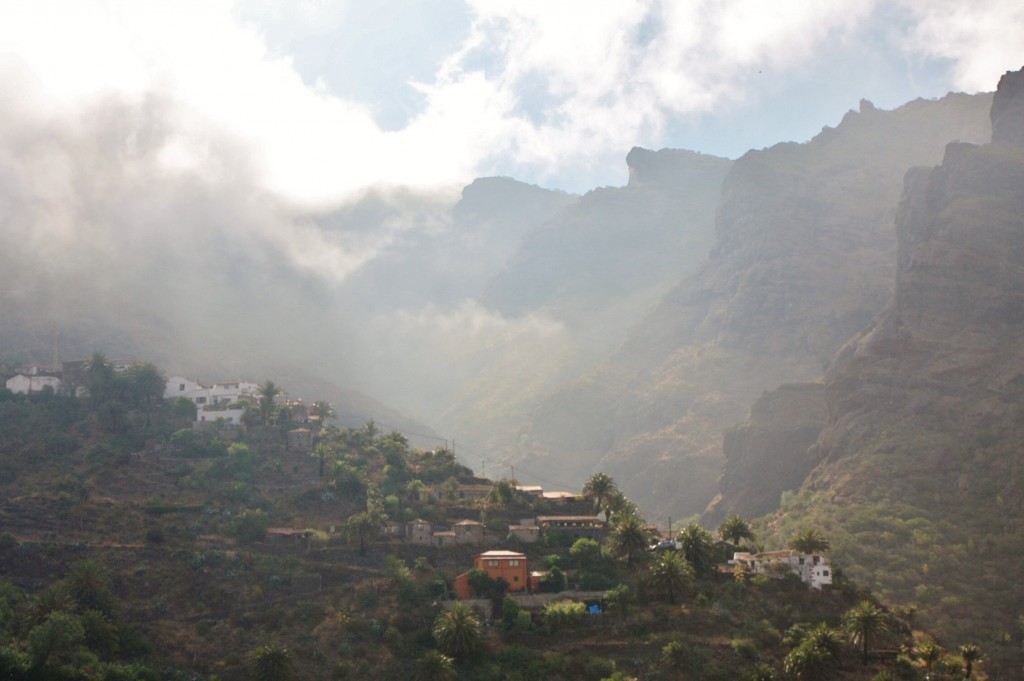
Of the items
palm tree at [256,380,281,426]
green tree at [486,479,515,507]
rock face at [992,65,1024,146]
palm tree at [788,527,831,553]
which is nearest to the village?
green tree at [486,479,515,507]

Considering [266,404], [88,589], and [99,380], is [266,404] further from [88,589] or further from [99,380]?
[88,589]

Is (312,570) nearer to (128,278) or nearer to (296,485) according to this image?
(296,485)

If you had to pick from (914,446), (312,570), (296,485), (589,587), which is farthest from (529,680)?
(914,446)

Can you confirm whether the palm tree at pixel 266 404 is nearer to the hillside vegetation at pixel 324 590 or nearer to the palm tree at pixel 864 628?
the hillside vegetation at pixel 324 590

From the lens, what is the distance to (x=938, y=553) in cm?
10438

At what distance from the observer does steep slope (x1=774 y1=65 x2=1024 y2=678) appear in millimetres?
101438

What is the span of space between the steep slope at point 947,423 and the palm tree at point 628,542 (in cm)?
3073

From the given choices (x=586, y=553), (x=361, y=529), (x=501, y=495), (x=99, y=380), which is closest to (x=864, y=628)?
(x=586, y=553)

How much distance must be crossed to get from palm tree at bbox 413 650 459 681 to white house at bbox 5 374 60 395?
61.7 meters

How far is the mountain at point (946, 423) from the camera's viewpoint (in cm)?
10138

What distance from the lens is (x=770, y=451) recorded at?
507ft

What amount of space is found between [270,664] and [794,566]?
43448 mm

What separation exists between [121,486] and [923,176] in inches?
5835

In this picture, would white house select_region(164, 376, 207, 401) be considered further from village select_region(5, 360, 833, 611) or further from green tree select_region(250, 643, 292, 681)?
green tree select_region(250, 643, 292, 681)
